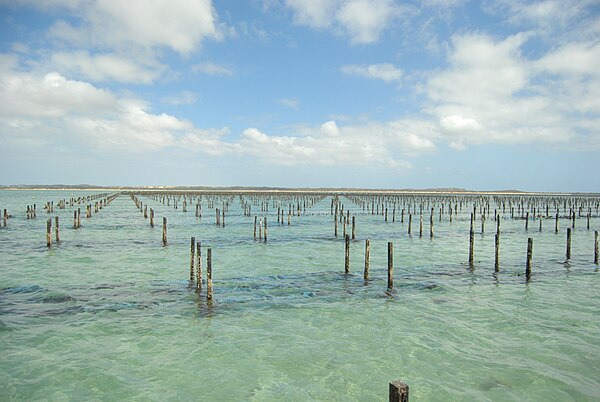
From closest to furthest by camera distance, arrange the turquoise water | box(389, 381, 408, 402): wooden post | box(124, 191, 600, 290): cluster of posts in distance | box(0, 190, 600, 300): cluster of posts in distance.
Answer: box(389, 381, 408, 402): wooden post < the turquoise water < box(0, 190, 600, 300): cluster of posts in distance < box(124, 191, 600, 290): cluster of posts in distance

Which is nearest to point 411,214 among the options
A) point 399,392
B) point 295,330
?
point 295,330

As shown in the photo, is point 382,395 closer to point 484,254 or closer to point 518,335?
point 518,335

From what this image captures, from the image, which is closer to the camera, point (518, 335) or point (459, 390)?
point (459, 390)

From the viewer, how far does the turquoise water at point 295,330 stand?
9047mm

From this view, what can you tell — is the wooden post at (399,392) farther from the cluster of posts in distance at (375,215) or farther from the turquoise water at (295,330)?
the cluster of posts in distance at (375,215)

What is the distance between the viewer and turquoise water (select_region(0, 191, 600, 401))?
29.7ft

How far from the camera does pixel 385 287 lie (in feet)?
56.2

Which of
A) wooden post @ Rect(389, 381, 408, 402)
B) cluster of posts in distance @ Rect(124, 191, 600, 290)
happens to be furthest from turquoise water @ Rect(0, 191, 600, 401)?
wooden post @ Rect(389, 381, 408, 402)

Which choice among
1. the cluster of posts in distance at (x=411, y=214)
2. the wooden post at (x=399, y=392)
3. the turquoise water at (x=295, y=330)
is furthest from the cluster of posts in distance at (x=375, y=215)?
the wooden post at (x=399, y=392)

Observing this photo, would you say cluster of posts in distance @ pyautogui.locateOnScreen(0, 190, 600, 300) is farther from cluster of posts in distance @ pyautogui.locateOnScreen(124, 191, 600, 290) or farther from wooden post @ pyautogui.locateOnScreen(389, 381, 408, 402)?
wooden post @ pyautogui.locateOnScreen(389, 381, 408, 402)

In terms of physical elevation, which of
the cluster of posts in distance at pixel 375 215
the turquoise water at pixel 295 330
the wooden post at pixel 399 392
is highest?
the wooden post at pixel 399 392

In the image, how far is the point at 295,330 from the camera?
12.1 m

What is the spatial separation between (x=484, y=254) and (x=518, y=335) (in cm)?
1507

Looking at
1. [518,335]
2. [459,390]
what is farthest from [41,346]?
[518,335]
